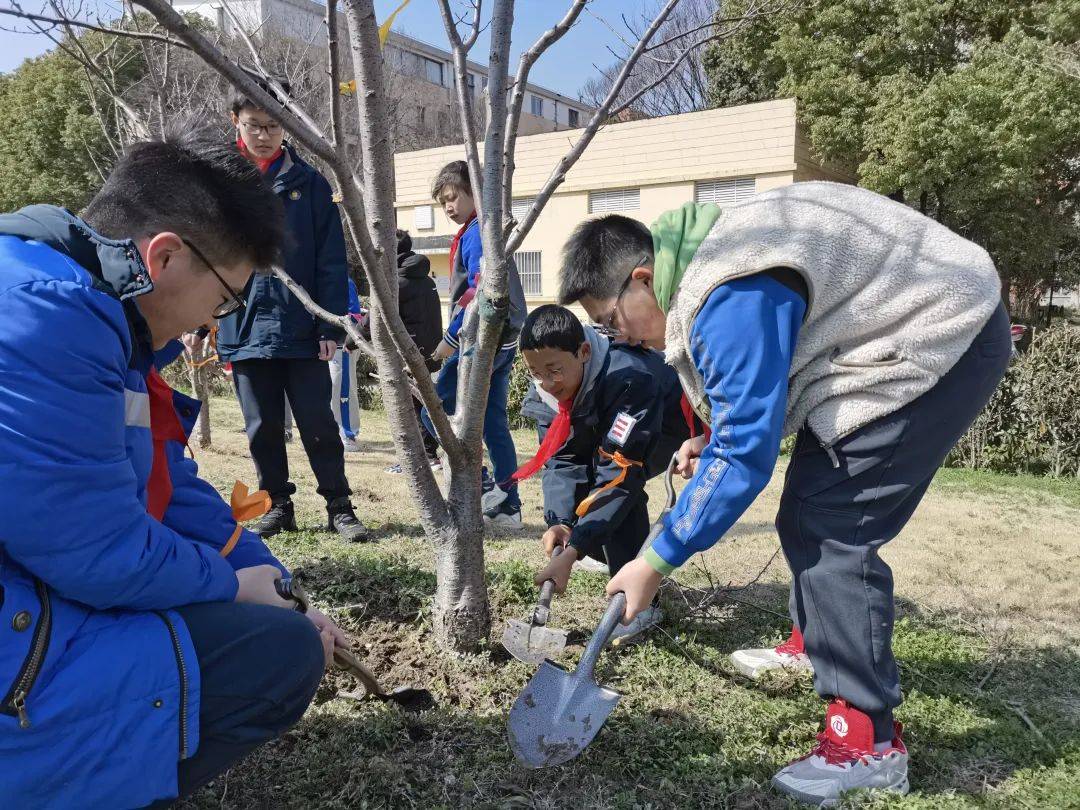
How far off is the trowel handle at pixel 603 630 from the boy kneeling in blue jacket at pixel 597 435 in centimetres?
53

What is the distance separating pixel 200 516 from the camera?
1.91m

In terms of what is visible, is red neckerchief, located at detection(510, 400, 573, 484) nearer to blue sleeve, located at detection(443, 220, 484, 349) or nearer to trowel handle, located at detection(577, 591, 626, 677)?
trowel handle, located at detection(577, 591, 626, 677)

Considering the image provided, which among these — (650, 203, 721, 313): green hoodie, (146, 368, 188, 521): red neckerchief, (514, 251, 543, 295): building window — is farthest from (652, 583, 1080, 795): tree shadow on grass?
(514, 251, 543, 295): building window

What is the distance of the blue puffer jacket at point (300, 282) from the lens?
360cm

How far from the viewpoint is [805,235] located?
181 cm

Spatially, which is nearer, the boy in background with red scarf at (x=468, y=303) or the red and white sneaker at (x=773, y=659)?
the red and white sneaker at (x=773, y=659)

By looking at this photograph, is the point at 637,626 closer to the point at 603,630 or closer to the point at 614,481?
the point at 614,481

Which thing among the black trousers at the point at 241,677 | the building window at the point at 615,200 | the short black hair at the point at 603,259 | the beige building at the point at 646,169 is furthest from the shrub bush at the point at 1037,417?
the building window at the point at 615,200

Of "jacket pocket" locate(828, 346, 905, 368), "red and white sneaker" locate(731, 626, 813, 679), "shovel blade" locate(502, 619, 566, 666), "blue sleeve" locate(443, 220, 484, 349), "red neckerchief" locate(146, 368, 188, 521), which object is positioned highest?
"blue sleeve" locate(443, 220, 484, 349)

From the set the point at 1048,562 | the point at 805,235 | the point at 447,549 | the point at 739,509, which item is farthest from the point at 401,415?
the point at 1048,562

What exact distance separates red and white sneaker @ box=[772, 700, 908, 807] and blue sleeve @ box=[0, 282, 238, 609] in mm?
1546

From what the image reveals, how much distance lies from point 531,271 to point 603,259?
14.5 m

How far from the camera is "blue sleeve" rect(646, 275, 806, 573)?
68.2 inches

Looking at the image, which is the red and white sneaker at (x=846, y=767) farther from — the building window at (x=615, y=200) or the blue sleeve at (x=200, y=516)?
the building window at (x=615, y=200)
